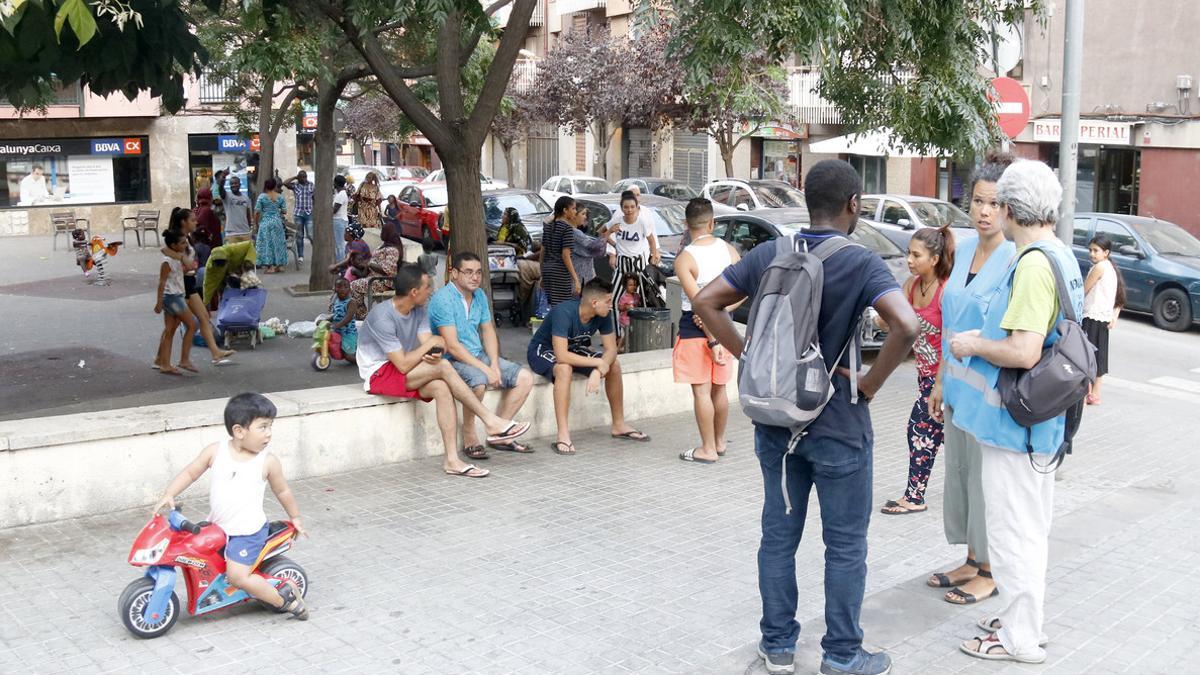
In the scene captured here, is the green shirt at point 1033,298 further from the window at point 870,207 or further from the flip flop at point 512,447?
the window at point 870,207

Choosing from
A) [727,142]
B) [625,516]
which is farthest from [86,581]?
[727,142]

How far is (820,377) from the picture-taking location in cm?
435

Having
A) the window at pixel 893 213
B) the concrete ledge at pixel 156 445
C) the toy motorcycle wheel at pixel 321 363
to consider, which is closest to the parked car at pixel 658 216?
the window at pixel 893 213

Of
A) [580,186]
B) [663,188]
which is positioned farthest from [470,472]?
[580,186]

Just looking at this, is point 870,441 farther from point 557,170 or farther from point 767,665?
point 557,170

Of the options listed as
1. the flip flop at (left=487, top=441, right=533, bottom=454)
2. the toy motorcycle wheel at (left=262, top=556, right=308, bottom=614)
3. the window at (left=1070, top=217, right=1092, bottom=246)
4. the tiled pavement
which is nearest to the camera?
the tiled pavement

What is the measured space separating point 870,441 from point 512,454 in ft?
14.7

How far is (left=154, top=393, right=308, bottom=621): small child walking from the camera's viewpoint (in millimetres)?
5465

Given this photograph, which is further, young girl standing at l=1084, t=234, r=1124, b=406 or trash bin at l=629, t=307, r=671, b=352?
trash bin at l=629, t=307, r=671, b=352

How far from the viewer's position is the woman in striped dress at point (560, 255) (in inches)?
510

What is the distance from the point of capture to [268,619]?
5629mm

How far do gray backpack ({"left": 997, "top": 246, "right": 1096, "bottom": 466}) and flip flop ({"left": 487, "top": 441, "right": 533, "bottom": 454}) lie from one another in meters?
4.46

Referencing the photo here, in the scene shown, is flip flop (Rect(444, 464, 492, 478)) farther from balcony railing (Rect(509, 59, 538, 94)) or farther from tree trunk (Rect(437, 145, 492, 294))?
balcony railing (Rect(509, 59, 538, 94))

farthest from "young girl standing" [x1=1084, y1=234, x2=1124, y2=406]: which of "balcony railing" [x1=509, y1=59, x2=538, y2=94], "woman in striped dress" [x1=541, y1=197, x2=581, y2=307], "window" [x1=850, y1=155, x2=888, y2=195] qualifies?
"balcony railing" [x1=509, y1=59, x2=538, y2=94]
